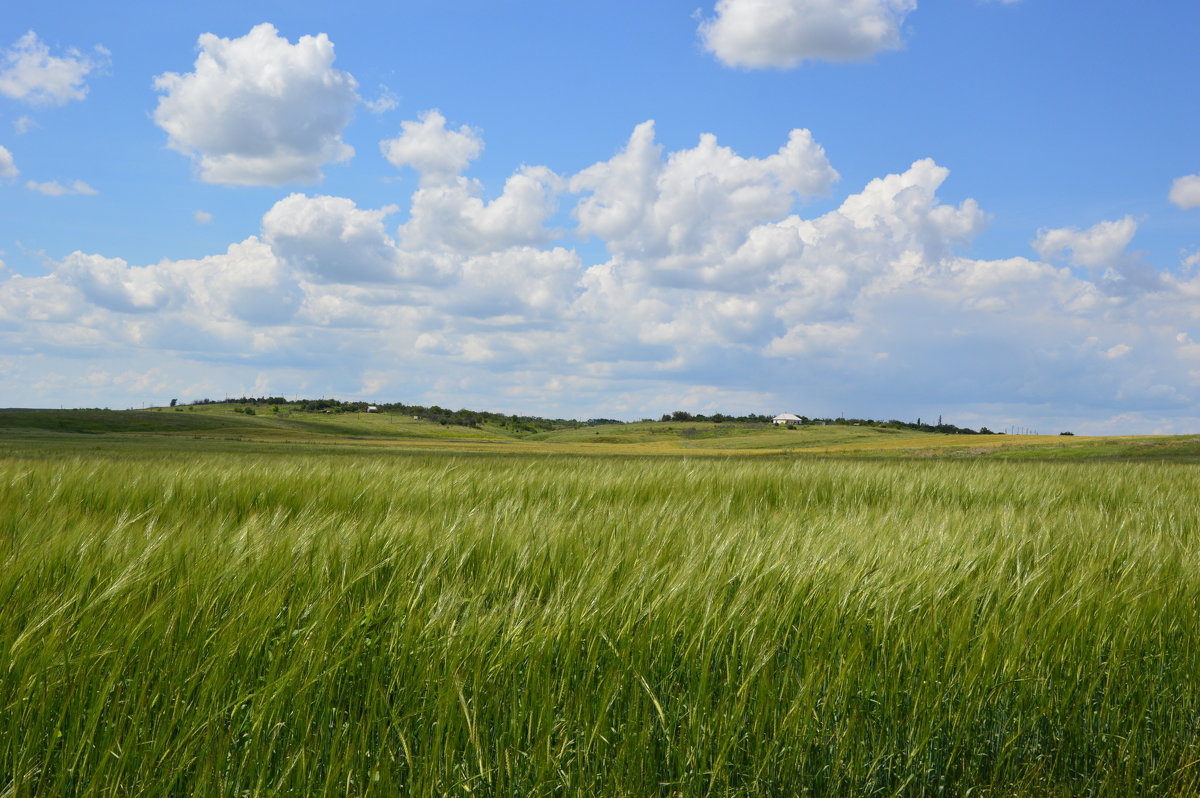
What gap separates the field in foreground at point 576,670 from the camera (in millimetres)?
1806

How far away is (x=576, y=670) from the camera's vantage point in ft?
7.07

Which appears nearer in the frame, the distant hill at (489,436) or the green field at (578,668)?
the green field at (578,668)

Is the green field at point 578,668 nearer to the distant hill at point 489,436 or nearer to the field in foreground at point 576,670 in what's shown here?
the field in foreground at point 576,670

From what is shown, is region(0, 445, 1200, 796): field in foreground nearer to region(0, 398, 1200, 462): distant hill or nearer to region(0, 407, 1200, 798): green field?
region(0, 407, 1200, 798): green field

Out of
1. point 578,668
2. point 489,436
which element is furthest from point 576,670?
point 489,436

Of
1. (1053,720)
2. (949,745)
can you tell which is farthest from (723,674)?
(1053,720)

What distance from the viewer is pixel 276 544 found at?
283 cm

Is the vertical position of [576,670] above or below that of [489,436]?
above

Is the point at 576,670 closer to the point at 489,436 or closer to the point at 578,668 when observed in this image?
the point at 578,668

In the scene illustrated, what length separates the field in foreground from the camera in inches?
71.1

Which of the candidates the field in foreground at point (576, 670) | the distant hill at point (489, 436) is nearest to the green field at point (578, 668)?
the field in foreground at point (576, 670)

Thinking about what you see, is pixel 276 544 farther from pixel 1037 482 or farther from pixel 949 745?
pixel 1037 482

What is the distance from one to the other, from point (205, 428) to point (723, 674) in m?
77.6

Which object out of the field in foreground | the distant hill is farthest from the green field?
the distant hill
